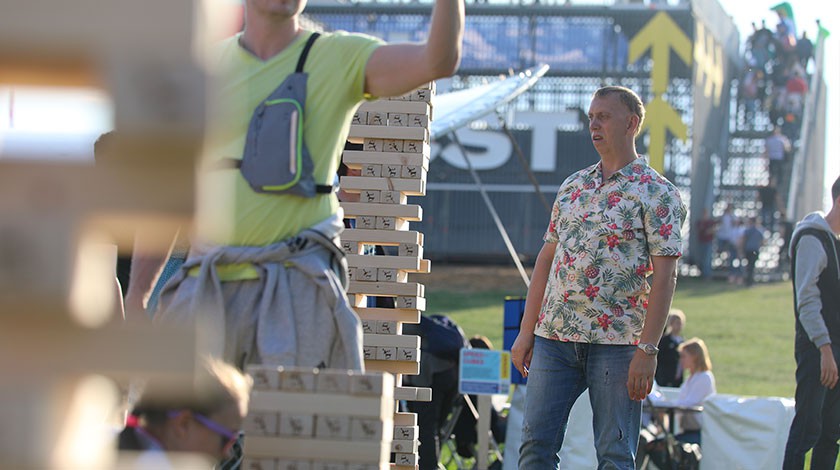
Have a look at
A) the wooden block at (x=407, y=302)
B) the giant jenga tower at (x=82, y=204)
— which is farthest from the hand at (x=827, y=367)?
the giant jenga tower at (x=82, y=204)

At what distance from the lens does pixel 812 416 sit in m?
8.44

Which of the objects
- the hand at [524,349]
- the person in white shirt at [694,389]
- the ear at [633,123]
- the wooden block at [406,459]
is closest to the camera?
the ear at [633,123]

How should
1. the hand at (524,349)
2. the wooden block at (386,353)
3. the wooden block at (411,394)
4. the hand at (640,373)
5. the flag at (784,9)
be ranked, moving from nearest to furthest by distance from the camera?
the hand at (640,373) → the hand at (524,349) → the wooden block at (386,353) → the wooden block at (411,394) → the flag at (784,9)

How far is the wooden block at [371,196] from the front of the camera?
7348mm

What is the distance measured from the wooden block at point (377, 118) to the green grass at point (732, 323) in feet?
39.4

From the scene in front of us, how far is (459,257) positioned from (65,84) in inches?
1275

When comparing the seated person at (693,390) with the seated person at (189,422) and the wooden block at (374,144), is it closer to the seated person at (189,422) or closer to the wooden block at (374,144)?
the wooden block at (374,144)

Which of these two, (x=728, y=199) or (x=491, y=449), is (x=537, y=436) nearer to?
(x=491, y=449)

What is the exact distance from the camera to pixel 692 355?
1305 cm

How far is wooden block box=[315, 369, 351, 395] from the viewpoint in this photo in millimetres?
3945

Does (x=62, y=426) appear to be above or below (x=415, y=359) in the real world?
above

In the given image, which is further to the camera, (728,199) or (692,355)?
(728,199)

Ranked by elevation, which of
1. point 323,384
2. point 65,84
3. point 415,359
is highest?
point 65,84

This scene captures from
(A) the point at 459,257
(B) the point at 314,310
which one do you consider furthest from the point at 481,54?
(B) the point at 314,310
